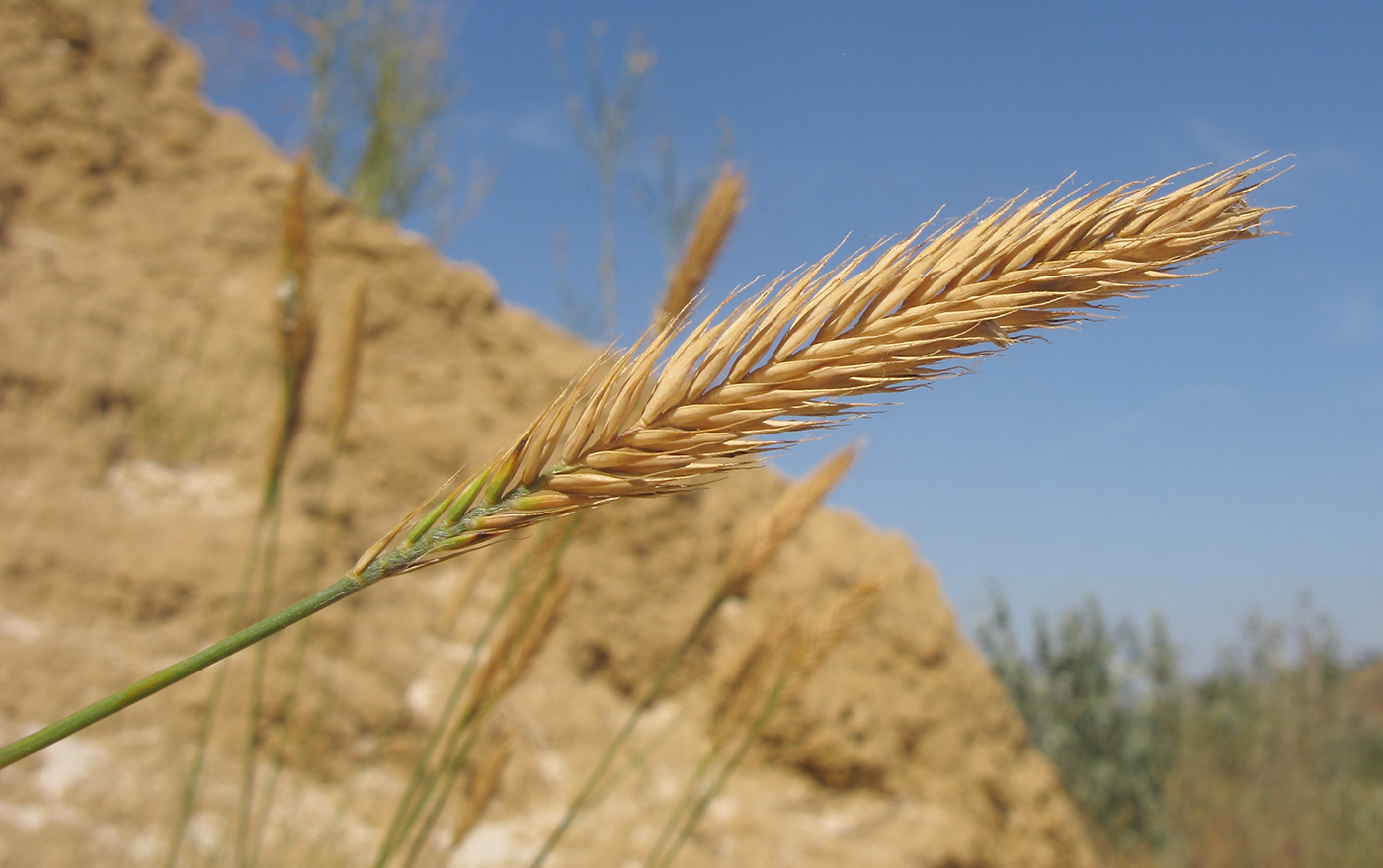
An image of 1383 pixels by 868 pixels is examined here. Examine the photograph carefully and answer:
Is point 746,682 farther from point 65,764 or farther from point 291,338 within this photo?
point 65,764

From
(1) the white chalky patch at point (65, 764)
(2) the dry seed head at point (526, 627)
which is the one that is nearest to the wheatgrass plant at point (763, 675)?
(2) the dry seed head at point (526, 627)

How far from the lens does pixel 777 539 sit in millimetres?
1834

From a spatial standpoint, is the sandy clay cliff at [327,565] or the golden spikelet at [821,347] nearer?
the golden spikelet at [821,347]

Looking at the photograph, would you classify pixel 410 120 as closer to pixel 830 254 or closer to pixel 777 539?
pixel 777 539

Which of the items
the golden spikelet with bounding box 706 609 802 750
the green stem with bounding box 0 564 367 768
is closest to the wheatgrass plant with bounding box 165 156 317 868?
the golden spikelet with bounding box 706 609 802 750

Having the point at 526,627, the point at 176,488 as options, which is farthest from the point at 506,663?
the point at 176,488

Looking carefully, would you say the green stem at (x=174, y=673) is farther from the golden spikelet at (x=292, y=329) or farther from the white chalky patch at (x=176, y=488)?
the white chalky patch at (x=176, y=488)

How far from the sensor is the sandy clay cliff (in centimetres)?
288

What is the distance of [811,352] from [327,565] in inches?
137

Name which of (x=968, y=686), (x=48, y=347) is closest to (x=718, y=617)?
(x=968, y=686)

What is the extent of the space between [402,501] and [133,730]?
1.65m

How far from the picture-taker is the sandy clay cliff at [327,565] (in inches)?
113

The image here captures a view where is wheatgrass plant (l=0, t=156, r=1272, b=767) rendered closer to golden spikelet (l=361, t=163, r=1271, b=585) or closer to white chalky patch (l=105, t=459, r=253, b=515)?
golden spikelet (l=361, t=163, r=1271, b=585)

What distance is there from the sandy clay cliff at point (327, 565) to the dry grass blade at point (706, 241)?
3.69 ft
